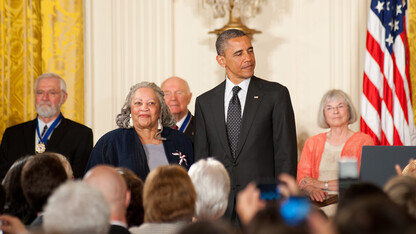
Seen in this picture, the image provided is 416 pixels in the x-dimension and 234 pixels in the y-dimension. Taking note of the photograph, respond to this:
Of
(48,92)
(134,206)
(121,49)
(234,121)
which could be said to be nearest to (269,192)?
(134,206)

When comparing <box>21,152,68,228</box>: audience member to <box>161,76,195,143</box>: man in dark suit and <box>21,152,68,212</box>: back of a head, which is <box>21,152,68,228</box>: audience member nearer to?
<box>21,152,68,212</box>: back of a head

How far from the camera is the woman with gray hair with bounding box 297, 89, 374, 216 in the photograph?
18.5ft

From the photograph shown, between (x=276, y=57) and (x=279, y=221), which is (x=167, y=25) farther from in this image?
(x=279, y=221)

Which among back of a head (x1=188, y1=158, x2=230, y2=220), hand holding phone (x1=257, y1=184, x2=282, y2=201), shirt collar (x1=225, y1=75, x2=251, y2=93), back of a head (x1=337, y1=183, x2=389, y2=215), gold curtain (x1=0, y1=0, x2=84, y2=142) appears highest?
gold curtain (x1=0, y1=0, x2=84, y2=142)

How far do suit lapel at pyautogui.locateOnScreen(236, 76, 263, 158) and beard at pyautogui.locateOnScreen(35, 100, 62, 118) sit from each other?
6.54 ft

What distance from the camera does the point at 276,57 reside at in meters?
6.92

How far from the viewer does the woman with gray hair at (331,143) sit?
565cm

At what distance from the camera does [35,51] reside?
679 cm

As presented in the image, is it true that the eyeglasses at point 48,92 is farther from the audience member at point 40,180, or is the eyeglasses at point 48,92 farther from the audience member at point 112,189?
the audience member at point 112,189

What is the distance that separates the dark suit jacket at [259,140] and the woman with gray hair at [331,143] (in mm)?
893

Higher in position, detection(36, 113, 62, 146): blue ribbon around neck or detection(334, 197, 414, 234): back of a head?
detection(36, 113, 62, 146): blue ribbon around neck

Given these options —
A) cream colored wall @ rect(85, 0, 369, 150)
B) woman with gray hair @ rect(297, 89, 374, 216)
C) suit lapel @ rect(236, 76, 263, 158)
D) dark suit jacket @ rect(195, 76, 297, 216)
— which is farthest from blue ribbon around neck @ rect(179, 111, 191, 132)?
suit lapel @ rect(236, 76, 263, 158)

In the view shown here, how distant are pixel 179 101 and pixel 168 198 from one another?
3565mm

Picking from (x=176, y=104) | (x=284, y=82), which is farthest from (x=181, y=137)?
(x=284, y=82)
